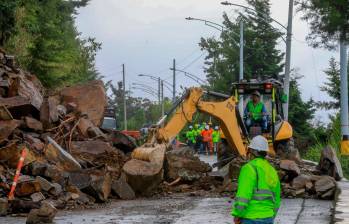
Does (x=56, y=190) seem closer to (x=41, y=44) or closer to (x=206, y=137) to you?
(x=41, y=44)

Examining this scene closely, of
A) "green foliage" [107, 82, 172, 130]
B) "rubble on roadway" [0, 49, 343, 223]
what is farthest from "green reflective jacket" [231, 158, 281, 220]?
"green foliage" [107, 82, 172, 130]

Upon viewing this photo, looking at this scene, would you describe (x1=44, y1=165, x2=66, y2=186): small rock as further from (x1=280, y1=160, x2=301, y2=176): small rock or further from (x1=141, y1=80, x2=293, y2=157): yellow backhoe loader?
(x1=280, y1=160, x2=301, y2=176): small rock

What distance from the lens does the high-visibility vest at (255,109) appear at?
19.5 m

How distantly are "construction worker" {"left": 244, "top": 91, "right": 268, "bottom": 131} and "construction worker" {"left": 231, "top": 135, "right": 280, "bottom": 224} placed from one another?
10702 millimetres

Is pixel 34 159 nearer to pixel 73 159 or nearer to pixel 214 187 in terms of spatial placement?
pixel 73 159

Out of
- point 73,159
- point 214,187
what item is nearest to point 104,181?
point 73,159

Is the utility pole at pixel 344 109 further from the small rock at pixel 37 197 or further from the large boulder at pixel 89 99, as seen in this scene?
the small rock at pixel 37 197

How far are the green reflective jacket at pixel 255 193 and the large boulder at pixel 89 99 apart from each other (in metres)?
15.6

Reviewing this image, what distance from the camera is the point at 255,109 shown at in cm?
1955

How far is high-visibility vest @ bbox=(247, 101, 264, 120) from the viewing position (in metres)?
19.5

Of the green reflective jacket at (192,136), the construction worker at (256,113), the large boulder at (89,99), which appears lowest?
the green reflective jacket at (192,136)

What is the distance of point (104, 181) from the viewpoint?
17688mm

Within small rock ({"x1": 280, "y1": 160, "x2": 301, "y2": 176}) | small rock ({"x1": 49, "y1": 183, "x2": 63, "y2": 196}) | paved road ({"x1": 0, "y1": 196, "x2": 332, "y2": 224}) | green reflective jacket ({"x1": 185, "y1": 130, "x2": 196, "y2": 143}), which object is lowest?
paved road ({"x1": 0, "y1": 196, "x2": 332, "y2": 224})

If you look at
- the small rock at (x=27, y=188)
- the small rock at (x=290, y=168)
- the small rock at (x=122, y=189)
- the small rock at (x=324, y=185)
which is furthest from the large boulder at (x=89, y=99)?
the small rock at (x=324, y=185)
